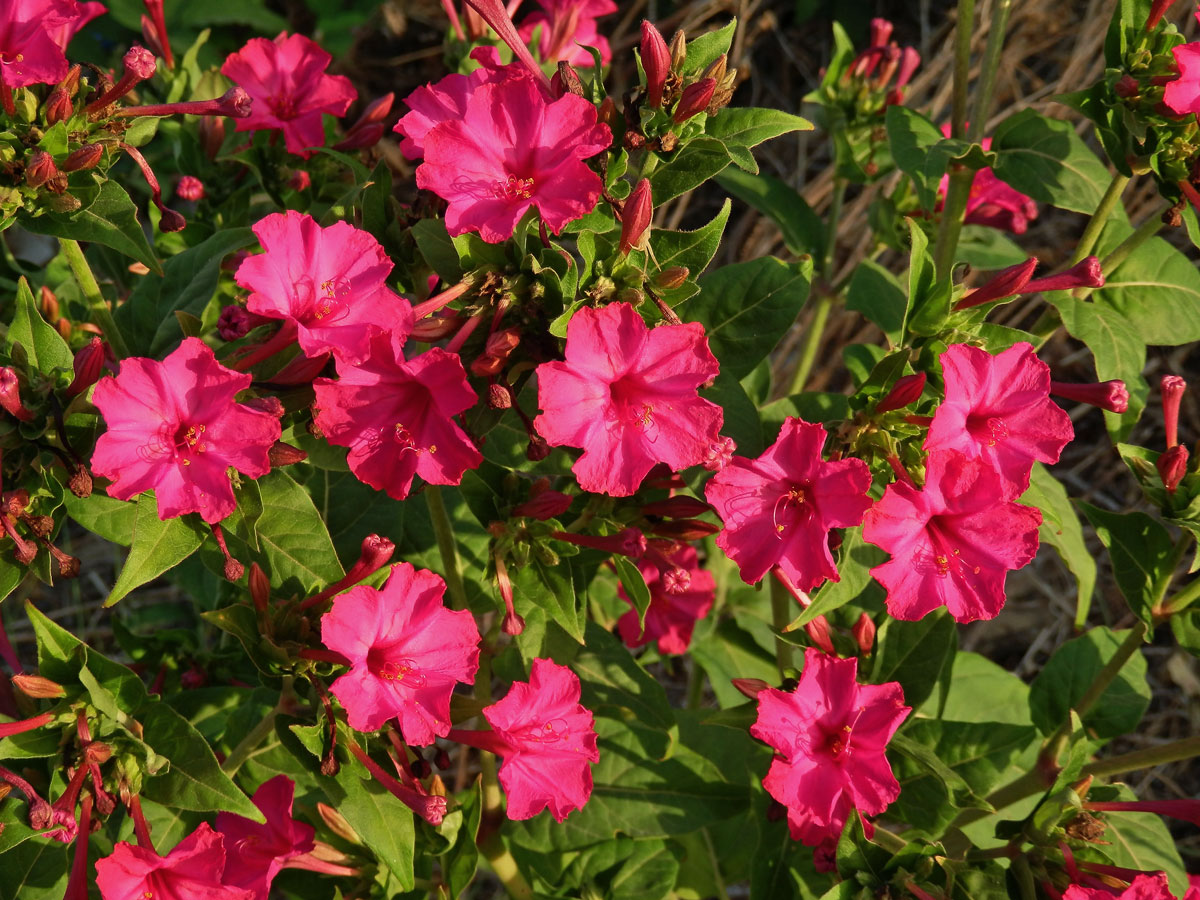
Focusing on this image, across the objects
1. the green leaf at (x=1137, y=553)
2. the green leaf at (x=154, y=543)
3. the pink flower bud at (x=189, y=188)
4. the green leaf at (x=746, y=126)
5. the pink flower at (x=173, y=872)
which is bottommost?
the pink flower at (x=173, y=872)

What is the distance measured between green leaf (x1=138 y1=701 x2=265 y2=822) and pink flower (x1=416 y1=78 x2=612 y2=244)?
3.10 feet

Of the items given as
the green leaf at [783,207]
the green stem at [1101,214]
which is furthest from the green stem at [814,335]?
the green stem at [1101,214]

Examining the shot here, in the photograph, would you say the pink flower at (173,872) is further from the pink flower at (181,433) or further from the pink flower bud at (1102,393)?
the pink flower bud at (1102,393)

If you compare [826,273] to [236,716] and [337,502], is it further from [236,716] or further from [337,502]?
[236,716]

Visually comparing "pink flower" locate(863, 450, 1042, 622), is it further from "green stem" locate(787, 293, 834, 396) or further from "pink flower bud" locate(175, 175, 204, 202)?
"pink flower bud" locate(175, 175, 204, 202)

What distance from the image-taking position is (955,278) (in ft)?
7.49

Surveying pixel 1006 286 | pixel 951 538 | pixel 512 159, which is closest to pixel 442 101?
pixel 512 159

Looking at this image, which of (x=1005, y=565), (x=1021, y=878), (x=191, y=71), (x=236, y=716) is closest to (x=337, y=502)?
(x=236, y=716)

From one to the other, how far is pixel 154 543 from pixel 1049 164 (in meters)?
1.92

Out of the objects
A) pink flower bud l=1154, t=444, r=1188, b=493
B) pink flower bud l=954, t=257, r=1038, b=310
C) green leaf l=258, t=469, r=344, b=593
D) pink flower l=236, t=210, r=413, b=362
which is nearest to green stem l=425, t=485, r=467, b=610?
green leaf l=258, t=469, r=344, b=593

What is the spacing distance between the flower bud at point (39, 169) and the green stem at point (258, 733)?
91cm

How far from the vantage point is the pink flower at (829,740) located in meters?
1.98

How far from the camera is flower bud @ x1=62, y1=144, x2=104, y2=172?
1.84 meters

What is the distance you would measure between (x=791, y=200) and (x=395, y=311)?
145 cm
